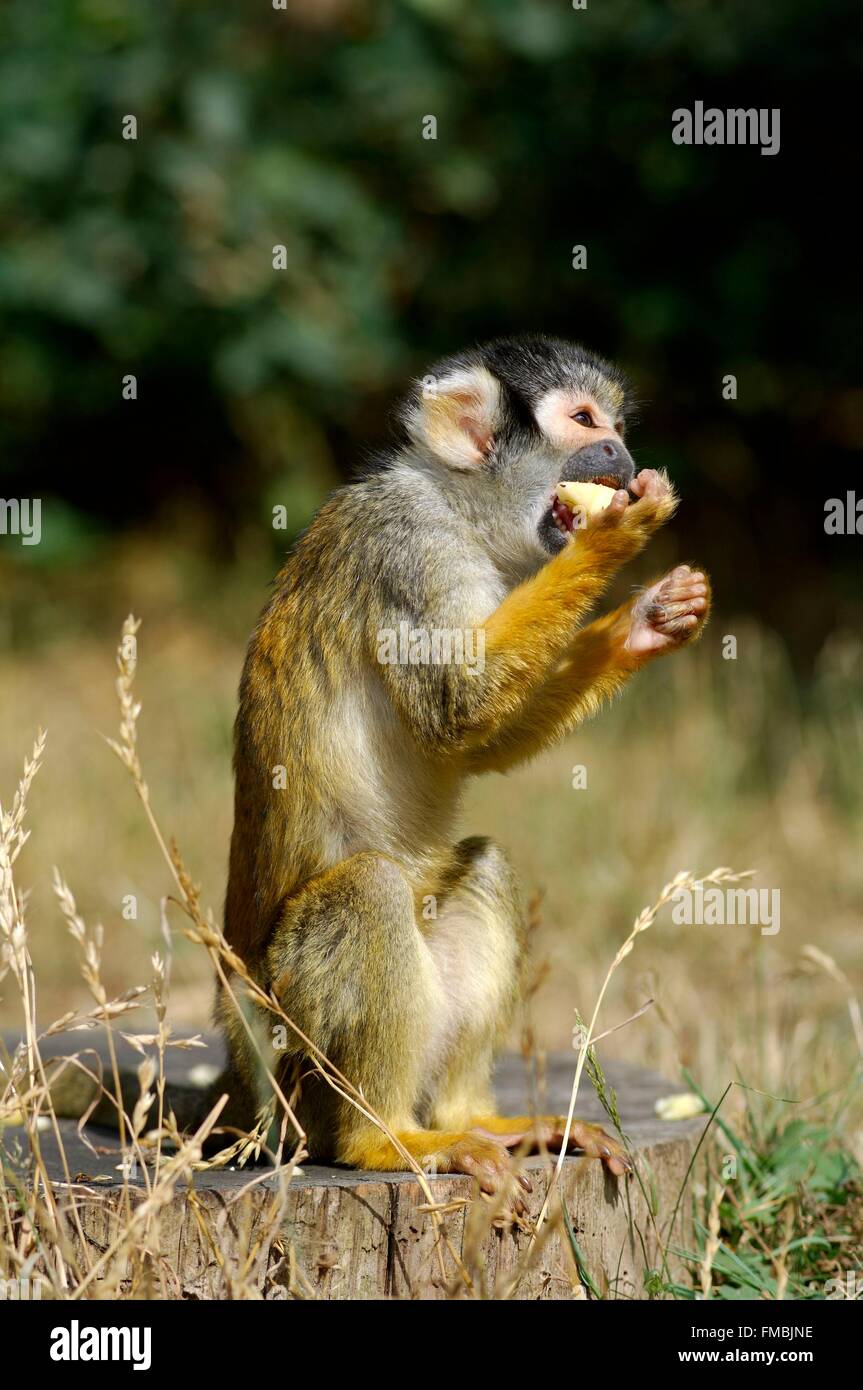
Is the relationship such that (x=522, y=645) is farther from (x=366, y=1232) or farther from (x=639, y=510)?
(x=366, y=1232)

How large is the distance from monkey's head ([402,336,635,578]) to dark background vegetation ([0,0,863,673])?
6.21 meters

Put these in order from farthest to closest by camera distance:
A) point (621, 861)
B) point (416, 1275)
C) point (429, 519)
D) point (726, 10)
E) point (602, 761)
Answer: point (726, 10) < point (602, 761) < point (621, 861) < point (429, 519) < point (416, 1275)

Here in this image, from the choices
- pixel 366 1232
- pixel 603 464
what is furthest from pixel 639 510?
pixel 366 1232

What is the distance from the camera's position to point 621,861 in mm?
7246

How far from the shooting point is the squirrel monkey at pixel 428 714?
3838 mm

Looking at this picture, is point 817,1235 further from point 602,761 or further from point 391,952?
point 602,761

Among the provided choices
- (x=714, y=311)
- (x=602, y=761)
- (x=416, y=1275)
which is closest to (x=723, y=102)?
(x=714, y=311)

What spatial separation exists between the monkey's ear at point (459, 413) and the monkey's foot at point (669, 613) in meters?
0.63

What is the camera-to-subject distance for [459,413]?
442 cm

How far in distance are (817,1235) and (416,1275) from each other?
1.10 metres

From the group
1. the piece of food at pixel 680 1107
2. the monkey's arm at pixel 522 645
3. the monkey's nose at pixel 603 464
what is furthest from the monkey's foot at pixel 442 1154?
the monkey's nose at pixel 603 464

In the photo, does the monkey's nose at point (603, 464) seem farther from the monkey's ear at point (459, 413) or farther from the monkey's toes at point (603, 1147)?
the monkey's toes at point (603, 1147)

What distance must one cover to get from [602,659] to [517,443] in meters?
0.65

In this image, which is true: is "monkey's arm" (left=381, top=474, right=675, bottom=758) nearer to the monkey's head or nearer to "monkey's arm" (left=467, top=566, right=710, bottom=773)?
"monkey's arm" (left=467, top=566, right=710, bottom=773)
